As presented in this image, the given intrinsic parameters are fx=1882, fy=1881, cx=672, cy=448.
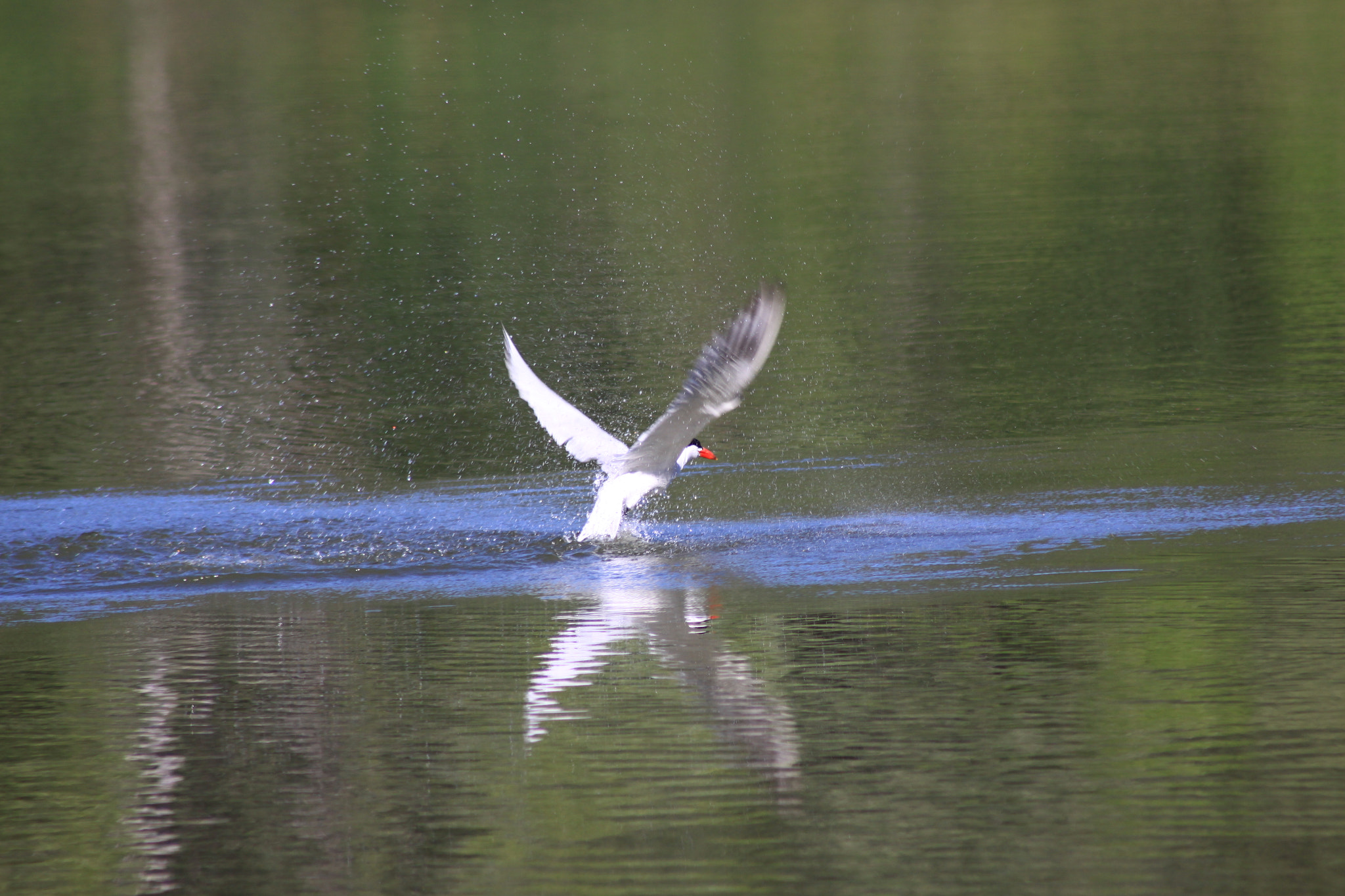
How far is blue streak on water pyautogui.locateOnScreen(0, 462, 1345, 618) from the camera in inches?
474

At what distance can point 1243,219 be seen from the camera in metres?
27.9

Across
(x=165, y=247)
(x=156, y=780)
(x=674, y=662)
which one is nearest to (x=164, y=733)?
(x=156, y=780)

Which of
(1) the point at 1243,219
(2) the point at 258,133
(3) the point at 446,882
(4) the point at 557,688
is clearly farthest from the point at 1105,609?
(2) the point at 258,133

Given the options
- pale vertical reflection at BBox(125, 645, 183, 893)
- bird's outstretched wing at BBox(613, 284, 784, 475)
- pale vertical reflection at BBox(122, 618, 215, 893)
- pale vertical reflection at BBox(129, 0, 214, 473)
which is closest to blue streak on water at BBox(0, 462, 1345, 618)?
bird's outstretched wing at BBox(613, 284, 784, 475)

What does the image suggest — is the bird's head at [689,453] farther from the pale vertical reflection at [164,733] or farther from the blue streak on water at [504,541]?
the pale vertical reflection at [164,733]

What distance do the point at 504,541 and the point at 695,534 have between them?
4.46 feet

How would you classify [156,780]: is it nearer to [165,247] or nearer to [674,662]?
[674,662]

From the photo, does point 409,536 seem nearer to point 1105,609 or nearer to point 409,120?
point 1105,609

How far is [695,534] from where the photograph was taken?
13.4 meters

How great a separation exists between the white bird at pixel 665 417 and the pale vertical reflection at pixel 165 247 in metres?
4.01

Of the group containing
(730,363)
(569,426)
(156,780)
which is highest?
(730,363)

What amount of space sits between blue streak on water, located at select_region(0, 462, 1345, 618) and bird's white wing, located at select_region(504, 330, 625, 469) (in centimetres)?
59

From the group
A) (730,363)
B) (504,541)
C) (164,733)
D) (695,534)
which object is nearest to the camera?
(164,733)

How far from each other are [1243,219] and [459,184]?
15.4 m
